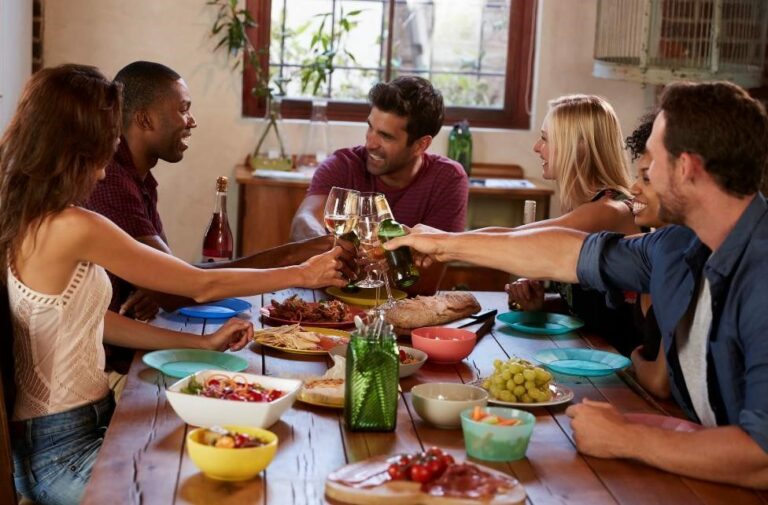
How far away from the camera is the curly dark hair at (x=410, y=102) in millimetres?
3848

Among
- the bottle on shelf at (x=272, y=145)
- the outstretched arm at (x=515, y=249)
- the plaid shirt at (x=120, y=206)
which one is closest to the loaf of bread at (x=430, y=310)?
the outstretched arm at (x=515, y=249)

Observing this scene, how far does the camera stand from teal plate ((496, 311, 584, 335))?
2807mm

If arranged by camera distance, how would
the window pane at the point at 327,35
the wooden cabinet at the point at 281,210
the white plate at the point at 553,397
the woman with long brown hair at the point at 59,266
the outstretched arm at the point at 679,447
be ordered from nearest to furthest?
the outstretched arm at the point at 679,447
the white plate at the point at 553,397
the woman with long brown hair at the point at 59,266
the wooden cabinet at the point at 281,210
the window pane at the point at 327,35

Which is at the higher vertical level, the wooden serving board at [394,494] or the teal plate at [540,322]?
the wooden serving board at [394,494]

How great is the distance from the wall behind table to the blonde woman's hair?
200cm

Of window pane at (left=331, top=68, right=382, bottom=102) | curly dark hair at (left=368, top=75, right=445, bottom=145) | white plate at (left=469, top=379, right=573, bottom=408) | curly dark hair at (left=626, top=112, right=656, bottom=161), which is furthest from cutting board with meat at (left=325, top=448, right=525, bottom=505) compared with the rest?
window pane at (left=331, top=68, right=382, bottom=102)

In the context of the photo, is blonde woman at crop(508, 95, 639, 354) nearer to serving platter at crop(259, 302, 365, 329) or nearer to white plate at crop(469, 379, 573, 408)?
serving platter at crop(259, 302, 365, 329)

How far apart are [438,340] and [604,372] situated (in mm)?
356

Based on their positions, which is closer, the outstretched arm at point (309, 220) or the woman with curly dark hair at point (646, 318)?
the woman with curly dark hair at point (646, 318)

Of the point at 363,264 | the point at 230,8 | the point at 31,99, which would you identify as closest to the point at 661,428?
the point at 363,264

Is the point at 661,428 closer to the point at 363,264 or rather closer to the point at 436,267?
the point at 363,264

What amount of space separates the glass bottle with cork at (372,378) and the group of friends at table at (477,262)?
314 millimetres

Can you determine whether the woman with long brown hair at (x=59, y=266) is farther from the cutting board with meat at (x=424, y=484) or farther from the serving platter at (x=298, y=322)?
the cutting board with meat at (x=424, y=484)

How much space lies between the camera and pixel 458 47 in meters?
5.47
